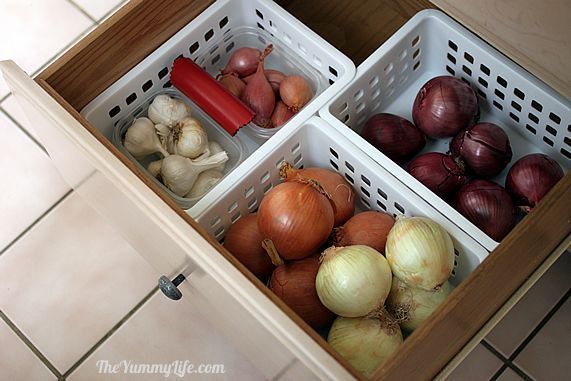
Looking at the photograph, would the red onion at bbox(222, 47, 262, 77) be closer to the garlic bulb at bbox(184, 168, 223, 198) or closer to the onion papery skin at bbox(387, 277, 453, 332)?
the garlic bulb at bbox(184, 168, 223, 198)

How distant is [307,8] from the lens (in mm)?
1255

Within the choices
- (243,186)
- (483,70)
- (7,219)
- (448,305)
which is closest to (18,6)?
(7,219)

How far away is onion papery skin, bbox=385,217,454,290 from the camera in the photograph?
0.89 m

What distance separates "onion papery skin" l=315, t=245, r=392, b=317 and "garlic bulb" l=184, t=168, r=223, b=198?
24cm

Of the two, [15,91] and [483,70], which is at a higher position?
[15,91]

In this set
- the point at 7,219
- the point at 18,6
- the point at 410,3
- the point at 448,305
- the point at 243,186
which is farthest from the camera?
the point at 18,6

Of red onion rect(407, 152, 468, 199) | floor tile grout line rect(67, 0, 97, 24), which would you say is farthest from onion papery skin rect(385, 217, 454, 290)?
floor tile grout line rect(67, 0, 97, 24)

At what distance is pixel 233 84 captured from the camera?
3.72 ft

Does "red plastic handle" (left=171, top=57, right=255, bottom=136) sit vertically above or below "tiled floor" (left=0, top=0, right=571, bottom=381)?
above

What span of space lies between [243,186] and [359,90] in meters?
0.22

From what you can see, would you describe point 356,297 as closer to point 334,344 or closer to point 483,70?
point 334,344

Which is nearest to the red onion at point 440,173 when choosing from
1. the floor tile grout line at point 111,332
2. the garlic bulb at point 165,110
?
the garlic bulb at point 165,110

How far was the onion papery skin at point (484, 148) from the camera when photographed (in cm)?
104

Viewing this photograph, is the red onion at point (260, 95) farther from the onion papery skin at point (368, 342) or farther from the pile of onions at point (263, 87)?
the onion papery skin at point (368, 342)
